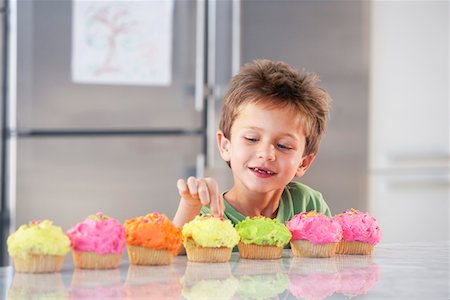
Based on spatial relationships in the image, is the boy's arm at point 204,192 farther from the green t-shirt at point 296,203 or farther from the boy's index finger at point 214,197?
the green t-shirt at point 296,203

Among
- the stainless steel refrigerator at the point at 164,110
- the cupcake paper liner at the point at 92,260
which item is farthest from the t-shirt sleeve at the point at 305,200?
the stainless steel refrigerator at the point at 164,110

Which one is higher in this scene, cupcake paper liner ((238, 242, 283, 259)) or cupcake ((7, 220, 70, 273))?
cupcake ((7, 220, 70, 273))

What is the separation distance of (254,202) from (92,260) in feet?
2.83

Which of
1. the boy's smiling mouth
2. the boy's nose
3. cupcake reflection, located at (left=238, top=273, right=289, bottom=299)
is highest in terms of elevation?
the boy's nose

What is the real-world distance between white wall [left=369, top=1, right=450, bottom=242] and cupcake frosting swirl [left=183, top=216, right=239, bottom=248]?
259cm

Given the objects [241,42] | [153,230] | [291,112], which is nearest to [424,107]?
[241,42]

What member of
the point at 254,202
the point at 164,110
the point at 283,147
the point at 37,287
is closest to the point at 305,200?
the point at 254,202

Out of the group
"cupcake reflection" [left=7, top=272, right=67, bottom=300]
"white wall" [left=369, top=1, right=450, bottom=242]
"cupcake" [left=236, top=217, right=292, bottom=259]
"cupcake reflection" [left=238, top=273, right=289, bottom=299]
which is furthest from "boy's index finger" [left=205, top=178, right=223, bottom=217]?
"white wall" [left=369, top=1, right=450, bottom=242]

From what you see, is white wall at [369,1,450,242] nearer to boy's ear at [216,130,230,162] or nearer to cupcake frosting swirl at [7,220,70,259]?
boy's ear at [216,130,230,162]

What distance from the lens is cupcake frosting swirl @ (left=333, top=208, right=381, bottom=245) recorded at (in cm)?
154

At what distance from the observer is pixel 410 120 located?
13.4 feet

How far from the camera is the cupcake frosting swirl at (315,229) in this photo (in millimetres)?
1479

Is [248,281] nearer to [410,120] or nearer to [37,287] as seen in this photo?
[37,287]

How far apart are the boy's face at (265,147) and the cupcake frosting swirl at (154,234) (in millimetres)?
530
